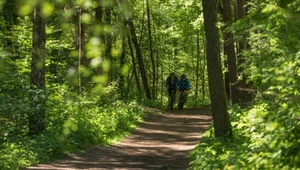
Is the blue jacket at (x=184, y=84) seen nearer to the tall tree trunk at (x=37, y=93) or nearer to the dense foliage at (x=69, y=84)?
the dense foliage at (x=69, y=84)

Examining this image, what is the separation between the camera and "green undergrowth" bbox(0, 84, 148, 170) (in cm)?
1028

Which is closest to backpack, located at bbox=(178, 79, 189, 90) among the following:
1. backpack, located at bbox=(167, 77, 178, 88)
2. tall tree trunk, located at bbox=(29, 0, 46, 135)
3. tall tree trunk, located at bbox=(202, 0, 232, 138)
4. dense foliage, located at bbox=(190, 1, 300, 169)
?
backpack, located at bbox=(167, 77, 178, 88)

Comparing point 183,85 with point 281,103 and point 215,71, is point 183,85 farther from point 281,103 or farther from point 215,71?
point 281,103

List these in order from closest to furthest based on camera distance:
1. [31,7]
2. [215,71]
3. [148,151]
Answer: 1. [31,7]
2. [215,71]
3. [148,151]

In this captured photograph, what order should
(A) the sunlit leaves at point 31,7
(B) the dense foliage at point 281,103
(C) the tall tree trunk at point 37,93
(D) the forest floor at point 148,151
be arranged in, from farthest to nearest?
(C) the tall tree trunk at point 37,93
(D) the forest floor at point 148,151
(B) the dense foliage at point 281,103
(A) the sunlit leaves at point 31,7

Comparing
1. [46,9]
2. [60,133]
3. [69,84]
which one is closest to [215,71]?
[60,133]

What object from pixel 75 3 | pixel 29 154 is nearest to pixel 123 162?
pixel 29 154

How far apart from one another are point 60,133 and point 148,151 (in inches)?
108

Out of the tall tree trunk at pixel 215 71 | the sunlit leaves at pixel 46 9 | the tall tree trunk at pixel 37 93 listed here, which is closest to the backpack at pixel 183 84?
the tall tree trunk at pixel 37 93

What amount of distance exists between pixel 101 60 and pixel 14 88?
11018 mm

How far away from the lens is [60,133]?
11.6 metres

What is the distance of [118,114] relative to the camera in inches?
698

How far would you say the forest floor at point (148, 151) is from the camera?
1050cm

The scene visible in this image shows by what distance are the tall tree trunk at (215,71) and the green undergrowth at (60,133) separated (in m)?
2.40
